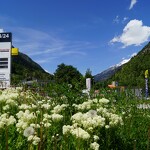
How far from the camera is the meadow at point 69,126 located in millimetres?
4473

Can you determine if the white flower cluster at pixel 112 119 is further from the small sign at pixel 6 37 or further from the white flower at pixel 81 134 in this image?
the small sign at pixel 6 37

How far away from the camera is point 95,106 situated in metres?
6.78

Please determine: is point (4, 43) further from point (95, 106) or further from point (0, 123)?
point (0, 123)

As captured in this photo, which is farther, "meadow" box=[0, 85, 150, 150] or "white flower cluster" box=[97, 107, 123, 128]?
"white flower cluster" box=[97, 107, 123, 128]

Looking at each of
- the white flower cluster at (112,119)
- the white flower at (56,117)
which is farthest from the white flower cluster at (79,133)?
the white flower cluster at (112,119)

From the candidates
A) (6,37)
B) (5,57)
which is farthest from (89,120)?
(6,37)

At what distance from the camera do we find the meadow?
447 cm

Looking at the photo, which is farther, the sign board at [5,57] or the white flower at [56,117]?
the sign board at [5,57]

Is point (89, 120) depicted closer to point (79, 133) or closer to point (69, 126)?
point (69, 126)

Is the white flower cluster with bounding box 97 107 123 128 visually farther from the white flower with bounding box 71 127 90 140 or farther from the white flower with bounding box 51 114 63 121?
the white flower with bounding box 71 127 90 140

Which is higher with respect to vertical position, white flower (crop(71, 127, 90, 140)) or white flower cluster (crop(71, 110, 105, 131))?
white flower cluster (crop(71, 110, 105, 131))

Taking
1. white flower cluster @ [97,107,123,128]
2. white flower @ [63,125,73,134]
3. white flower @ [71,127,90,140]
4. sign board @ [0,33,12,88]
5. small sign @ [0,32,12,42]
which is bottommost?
white flower @ [71,127,90,140]

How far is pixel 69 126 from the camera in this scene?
185 inches

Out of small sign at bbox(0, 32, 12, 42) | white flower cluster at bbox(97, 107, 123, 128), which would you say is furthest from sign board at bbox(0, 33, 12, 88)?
white flower cluster at bbox(97, 107, 123, 128)
